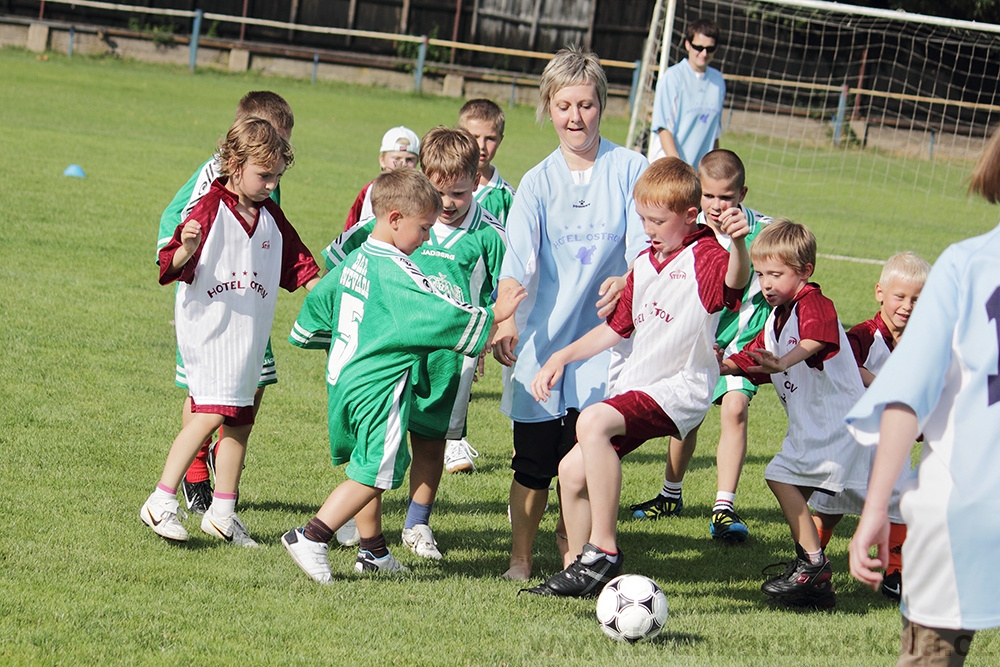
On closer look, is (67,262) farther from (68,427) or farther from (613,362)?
(613,362)

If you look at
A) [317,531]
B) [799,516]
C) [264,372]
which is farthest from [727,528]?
[264,372]

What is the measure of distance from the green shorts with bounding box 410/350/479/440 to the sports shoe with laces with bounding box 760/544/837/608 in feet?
4.78

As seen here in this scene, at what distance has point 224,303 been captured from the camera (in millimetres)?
4645

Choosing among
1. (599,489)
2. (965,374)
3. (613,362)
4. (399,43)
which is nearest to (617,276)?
(613,362)

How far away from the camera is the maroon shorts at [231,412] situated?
15.3 feet

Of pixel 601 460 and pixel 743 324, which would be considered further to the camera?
pixel 743 324

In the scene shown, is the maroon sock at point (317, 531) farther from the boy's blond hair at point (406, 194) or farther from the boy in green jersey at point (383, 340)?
the boy's blond hair at point (406, 194)

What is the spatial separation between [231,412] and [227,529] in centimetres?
49

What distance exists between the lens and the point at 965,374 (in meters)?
2.53

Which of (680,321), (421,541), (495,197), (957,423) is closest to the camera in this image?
(957,423)

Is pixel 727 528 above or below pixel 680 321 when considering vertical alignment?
below

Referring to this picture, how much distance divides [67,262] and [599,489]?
7.05 metres

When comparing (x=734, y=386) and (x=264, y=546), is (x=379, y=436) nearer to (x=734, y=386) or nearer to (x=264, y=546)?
(x=264, y=546)

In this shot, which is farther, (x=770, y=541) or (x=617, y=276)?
(x=770, y=541)
